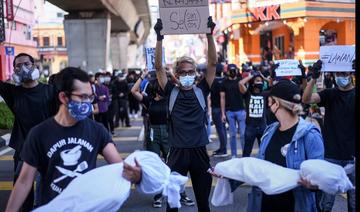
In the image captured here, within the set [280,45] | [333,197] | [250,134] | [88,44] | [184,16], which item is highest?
[88,44]

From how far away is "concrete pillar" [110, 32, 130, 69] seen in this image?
174 ft

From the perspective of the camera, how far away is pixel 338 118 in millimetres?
5629

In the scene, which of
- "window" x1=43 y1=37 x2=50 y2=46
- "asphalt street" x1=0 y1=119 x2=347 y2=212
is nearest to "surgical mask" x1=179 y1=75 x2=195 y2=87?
"asphalt street" x1=0 y1=119 x2=347 y2=212

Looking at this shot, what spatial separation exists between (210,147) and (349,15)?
15.9 m

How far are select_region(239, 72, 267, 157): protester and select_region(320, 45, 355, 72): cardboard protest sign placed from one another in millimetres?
2685

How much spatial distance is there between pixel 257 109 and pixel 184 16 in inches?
127

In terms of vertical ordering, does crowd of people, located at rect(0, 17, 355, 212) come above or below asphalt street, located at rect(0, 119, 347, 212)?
above

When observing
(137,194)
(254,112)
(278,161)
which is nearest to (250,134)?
(254,112)

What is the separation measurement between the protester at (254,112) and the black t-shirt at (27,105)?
432 cm

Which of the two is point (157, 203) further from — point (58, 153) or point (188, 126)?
point (58, 153)

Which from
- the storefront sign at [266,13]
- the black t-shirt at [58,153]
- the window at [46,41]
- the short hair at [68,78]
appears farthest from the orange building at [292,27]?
the window at [46,41]

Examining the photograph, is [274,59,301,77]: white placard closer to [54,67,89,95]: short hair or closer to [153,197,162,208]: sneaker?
[153,197,162,208]: sneaker

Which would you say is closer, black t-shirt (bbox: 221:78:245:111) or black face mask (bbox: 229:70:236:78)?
black t-shirt (bbox: 221:78:245:111)

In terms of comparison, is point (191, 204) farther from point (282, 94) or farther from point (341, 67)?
point (282, 94)
